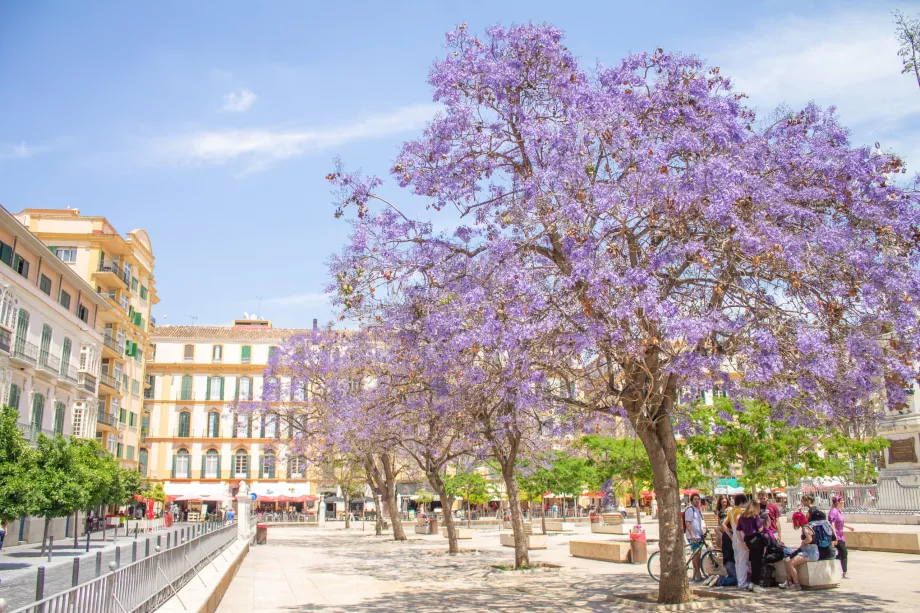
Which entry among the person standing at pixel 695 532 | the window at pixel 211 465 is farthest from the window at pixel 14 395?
the window at pixel 211 465

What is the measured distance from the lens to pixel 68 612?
5.98 m

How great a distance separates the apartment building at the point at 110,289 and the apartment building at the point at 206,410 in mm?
21168

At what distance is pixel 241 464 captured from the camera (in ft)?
245

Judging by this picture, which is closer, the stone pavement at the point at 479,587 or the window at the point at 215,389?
the stone pavement at the point at 479,587

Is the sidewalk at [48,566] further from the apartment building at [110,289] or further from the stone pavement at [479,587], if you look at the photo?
the apartment building at [110,289]

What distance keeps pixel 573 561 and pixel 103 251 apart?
3876 centimetres

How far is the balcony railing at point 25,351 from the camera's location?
31672 mm

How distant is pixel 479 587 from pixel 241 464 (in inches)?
2488

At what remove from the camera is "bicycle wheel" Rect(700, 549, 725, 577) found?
14891mm

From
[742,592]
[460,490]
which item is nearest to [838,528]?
[742,592]

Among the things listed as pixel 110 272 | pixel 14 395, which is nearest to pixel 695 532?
pixel 14 395

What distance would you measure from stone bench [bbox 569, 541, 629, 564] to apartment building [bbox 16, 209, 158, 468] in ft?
107

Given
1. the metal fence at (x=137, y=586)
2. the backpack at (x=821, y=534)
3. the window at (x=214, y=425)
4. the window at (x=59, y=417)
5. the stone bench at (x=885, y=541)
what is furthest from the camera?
the window at (x=214, y=425)

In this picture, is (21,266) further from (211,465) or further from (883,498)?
(211,465)
